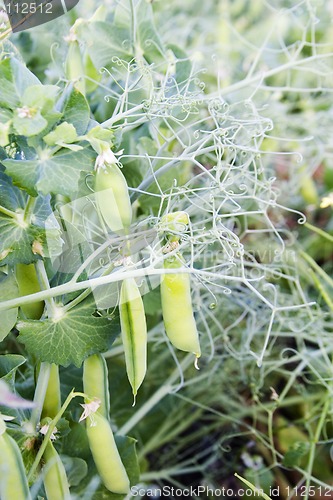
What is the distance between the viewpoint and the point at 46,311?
0.45 metres

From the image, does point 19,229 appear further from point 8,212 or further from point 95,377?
point 95,377

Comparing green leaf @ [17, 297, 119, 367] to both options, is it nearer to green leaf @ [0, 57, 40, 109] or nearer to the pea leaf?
the pea leaf

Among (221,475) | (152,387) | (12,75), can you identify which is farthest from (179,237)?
(221,475)

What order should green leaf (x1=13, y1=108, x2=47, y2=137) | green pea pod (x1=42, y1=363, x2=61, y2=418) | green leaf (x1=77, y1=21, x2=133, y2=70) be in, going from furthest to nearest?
green leaf (x1=77, y1=21, x2=133, y2=70) < green pea pod (x1=42, y1=363, x2=61, y2=418) < green leaf (x1=13, y1=108, x2=47, y2=137)

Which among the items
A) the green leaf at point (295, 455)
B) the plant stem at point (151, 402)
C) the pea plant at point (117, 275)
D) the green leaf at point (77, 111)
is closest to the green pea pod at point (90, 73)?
the pea plant at point (117, 275)

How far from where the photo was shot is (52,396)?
465mm

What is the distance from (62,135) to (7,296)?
0.44ft

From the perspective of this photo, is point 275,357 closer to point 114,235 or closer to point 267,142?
point 267,142

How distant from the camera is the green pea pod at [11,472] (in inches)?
14.9

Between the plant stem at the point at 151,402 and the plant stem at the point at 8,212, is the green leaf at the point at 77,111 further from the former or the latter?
the plant stem at the point at 151,402

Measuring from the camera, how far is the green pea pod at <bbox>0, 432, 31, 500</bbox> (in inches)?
14.9

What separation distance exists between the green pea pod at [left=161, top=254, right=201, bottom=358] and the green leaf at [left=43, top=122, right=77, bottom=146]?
117mm

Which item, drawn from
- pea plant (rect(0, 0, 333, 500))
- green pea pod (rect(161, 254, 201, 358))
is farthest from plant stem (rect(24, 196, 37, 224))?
green pea pod (rect(161, 254, 201, 358))

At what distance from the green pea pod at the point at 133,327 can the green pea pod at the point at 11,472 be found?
0.09 meters
